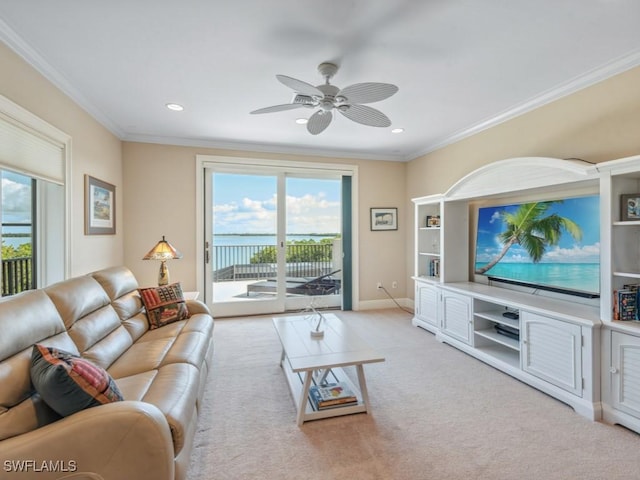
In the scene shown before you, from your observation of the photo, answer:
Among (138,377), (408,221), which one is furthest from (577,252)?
(138,377)

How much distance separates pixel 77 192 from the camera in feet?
9.67

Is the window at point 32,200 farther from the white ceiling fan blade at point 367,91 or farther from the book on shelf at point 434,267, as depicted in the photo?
the book on shelf at point 434,267

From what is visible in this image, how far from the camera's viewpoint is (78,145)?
2.95m

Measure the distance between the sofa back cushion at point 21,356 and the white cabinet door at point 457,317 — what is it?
130 inches

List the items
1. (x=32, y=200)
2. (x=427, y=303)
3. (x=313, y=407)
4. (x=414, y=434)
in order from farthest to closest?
(x=427, y=303)
(x=32, y=200)
(x=313, y=407)
(x=414, y=434)

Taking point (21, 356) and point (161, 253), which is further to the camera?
point (161, 253)

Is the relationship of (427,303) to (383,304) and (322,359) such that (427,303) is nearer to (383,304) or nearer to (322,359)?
(383,304)

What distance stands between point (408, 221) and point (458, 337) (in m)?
2.32

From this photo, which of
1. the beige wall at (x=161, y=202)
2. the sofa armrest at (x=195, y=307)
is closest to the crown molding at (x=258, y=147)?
the beige wall at (x=161, y=202)

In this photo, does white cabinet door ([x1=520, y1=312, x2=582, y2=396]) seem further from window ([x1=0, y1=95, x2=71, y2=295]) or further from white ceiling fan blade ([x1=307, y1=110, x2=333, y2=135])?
window ([x1=0, y1=95, x2=71, y2=295])

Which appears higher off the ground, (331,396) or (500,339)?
(500,339)

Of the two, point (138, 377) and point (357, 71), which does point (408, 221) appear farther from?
point (138, 377)

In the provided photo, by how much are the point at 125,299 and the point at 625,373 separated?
3.73m

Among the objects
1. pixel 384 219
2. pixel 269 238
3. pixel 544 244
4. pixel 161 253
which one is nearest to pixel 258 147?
pixel 269 238
